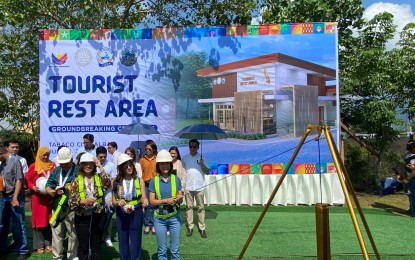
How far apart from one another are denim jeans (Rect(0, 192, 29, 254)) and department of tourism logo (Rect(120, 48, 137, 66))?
4632 mm

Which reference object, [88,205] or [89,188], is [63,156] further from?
[88,205]

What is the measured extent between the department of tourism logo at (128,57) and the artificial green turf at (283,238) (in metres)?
3.73

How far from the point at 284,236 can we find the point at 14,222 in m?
3.97

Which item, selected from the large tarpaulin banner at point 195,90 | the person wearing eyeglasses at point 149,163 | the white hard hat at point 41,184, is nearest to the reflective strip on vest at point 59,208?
the white hard hat at point 41,184

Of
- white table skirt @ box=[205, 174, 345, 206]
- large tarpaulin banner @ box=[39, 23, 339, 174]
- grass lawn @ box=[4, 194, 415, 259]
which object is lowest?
grass lawn @ box=[4, 194, 415, 259]

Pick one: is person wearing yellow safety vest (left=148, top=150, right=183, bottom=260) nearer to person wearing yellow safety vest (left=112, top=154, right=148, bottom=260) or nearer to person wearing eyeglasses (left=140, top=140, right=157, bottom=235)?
person wearing yellow safety vest (left=112, top=154, right=148, bottom=260)

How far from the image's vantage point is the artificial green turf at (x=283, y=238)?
6070 mm

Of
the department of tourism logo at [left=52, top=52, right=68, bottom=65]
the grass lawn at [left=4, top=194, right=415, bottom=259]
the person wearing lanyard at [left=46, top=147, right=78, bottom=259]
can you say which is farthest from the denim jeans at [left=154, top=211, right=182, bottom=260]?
the department of tourism logo at [left=52, top=52, right=68, bottom=65]

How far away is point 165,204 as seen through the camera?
485cm

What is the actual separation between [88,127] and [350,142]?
A: 9.42 meters

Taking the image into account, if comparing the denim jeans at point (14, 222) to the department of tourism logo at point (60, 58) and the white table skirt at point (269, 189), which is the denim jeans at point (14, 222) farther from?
the white table skirt at point (269, 189)

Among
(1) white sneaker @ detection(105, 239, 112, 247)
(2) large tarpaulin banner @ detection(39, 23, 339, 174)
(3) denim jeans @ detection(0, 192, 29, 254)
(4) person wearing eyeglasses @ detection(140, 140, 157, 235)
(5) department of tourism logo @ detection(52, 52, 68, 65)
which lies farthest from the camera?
(5) department of tourism logo @ detection(52, 52, 68, 65)

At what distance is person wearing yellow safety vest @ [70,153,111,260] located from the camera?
496 cm

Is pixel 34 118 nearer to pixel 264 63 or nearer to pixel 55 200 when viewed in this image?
pixel 264 63
